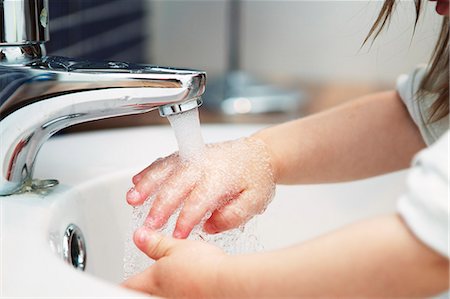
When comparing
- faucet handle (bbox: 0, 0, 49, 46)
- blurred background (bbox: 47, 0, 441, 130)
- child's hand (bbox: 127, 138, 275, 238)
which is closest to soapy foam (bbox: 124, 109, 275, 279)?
child's hand (bbox: 127, 138, 275, 238)

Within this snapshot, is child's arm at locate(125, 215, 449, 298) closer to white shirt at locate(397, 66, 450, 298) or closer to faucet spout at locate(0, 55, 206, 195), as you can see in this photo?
white shirt at locate(397, 66, 450, 298)

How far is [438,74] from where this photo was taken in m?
0.63

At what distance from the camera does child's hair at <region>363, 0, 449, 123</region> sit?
24.1 inches

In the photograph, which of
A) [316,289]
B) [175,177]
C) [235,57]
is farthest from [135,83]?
[235,57]

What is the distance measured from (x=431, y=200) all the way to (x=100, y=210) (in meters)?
0.30

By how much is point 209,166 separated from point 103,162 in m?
0.12

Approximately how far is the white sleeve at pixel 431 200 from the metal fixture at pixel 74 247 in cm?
24

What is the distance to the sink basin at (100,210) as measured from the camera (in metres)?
0.41

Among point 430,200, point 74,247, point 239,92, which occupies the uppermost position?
point 430,200

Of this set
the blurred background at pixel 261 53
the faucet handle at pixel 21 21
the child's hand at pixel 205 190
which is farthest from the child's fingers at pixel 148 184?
the blurred background at pixel 261 53

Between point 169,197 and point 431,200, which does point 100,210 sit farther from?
point 431,200

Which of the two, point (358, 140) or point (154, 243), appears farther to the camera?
point (358, 140)

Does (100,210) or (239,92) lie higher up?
(100,210)

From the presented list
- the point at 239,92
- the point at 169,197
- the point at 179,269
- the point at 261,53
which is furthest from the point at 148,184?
the point at 261,53
